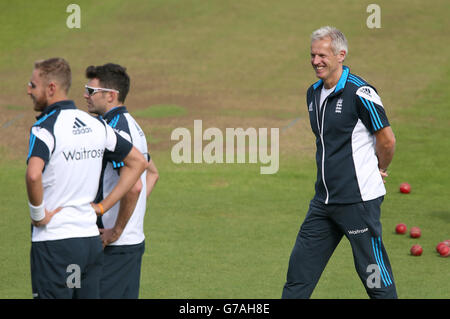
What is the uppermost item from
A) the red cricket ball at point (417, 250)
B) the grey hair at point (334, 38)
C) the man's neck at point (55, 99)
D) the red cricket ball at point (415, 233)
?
the grey hair at point (334, 38)

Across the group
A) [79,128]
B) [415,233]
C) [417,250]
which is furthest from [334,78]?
[415,233]

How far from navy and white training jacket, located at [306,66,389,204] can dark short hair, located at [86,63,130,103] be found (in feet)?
5.56

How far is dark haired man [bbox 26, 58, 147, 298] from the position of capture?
534 centimetres

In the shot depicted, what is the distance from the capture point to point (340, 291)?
866 cm

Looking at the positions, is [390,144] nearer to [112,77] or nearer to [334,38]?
[334,38]

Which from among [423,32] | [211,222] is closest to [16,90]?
[211,222]

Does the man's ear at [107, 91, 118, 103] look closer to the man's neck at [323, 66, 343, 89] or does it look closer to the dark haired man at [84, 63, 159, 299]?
→ the dark haired man at [84, 63, 159, 299]

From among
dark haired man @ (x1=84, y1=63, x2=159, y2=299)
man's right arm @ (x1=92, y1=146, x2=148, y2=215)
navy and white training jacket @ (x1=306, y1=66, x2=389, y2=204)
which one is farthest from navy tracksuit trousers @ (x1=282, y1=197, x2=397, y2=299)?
man's right arm @ (x1=92, y1=146, x2=148, y2=215)

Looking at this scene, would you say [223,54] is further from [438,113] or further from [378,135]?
[378,135]

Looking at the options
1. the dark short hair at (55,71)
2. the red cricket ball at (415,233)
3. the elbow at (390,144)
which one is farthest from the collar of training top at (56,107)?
the red cricket ball at (415,233)

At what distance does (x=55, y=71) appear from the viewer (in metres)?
5.49

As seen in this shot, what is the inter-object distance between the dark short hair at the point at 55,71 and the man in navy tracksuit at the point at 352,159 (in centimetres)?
222

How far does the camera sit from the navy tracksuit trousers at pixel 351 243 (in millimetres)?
6617

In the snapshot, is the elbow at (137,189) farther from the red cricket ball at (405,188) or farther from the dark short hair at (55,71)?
the red cricket ball at (405,188)
